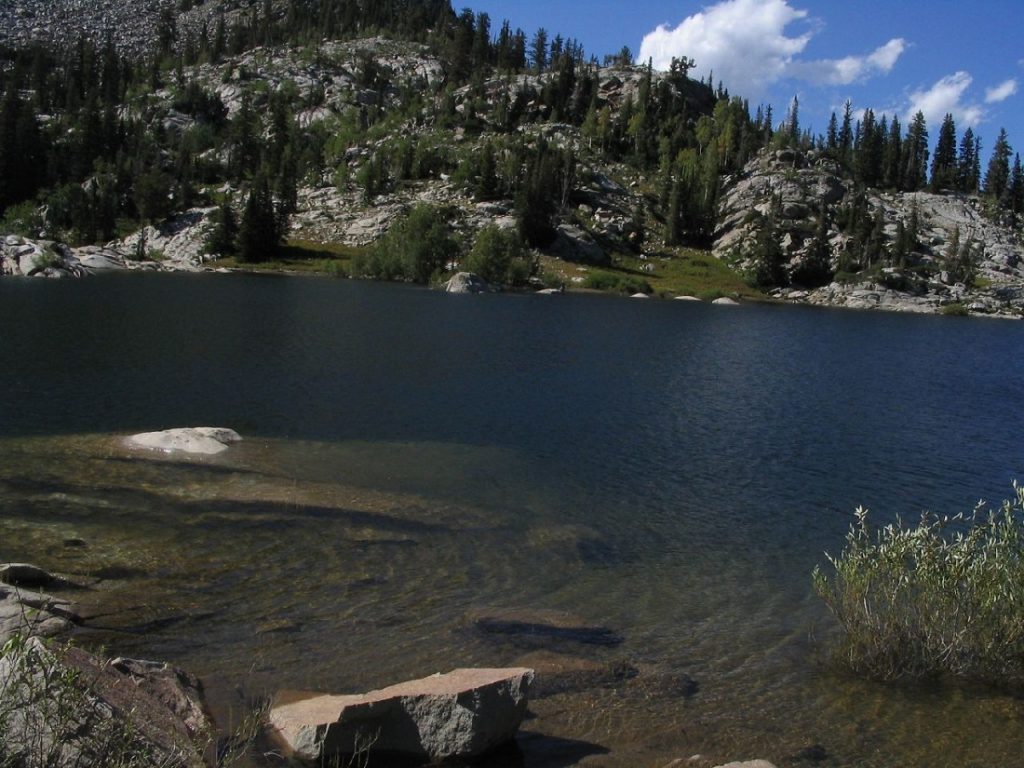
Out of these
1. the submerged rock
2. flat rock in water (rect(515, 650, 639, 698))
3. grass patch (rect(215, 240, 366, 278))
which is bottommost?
flat rock in water (rect(515, 650, 639, 698))

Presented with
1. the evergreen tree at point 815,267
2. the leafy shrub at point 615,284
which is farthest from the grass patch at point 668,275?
the evergreen tree at point 815,267

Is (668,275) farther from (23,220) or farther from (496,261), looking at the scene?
(23,220)

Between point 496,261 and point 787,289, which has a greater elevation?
point 787,289

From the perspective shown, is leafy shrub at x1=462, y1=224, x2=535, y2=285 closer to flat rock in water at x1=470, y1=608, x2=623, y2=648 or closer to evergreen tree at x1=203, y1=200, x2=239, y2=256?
evergreen tree at x1=203, y1=200, x2=239, y2=256

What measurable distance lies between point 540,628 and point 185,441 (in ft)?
55.5

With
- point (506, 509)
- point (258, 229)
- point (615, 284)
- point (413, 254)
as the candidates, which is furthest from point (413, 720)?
point (258, 229)

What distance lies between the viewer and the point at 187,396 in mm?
37219

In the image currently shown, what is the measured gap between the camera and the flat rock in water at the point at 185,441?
27.1 metres

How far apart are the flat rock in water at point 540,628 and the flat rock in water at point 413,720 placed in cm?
411

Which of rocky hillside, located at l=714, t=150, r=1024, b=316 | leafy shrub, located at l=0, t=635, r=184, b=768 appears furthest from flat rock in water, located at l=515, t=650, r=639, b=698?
rocky hillside, located at l=714, t=150, r=1024, b=316

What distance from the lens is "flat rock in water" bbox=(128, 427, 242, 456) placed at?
27.1m

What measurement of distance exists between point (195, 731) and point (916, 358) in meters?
79.6

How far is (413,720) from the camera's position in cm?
1042

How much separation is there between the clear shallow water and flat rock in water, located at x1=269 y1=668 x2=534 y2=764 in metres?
1.08
